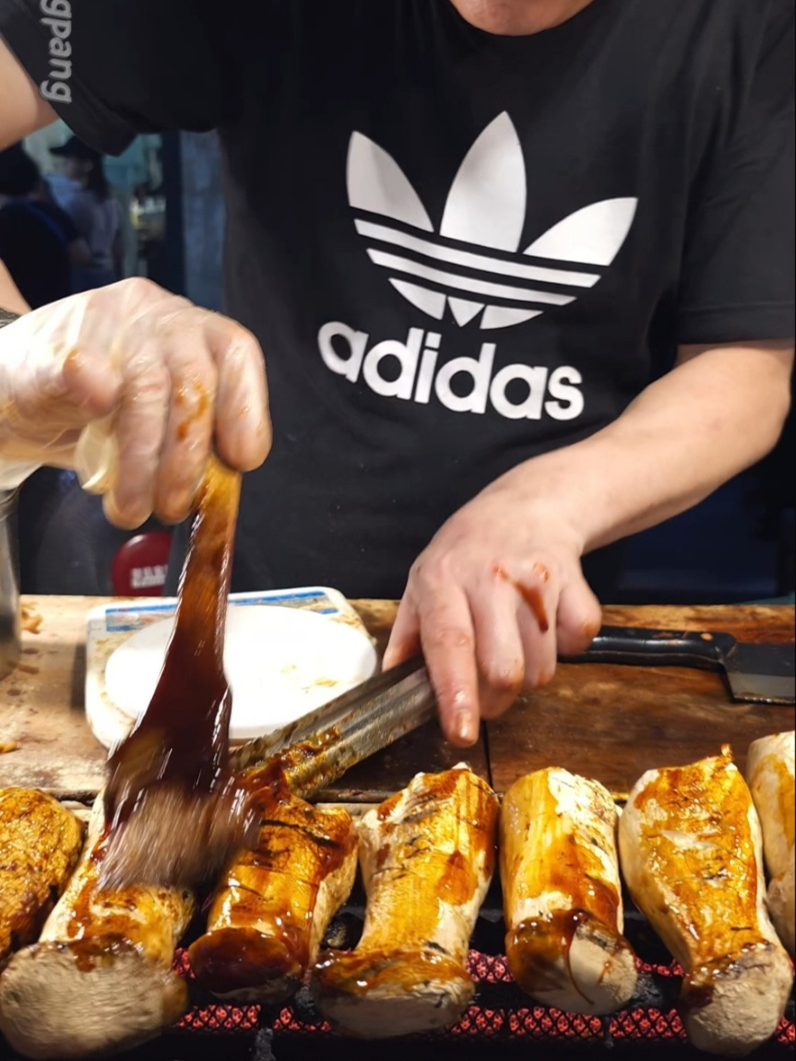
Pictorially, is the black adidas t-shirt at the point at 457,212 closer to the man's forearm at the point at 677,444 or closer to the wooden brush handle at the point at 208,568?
the man's forearm at the point at 677,444

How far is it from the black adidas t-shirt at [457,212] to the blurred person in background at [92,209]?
0.42 ft

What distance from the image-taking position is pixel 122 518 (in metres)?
0.71

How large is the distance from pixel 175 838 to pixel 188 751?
71 millimetres

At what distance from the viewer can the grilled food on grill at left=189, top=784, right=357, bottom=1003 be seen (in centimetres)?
68

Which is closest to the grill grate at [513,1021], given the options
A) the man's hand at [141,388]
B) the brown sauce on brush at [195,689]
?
the brown sauce on brush at [195,689]

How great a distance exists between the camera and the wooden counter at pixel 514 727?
999 mm

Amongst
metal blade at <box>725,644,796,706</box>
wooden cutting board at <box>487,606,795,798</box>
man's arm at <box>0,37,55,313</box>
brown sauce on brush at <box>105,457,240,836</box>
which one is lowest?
wooden cutting board at <box>487,606,795,798</box>

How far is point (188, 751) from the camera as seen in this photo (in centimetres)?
73

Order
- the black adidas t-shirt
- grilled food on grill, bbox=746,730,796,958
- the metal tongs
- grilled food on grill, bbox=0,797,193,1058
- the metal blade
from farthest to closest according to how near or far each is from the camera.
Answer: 1. the metal blade
2. the black adidas t-shirt
3. the metal tongs
4. grilled food on grill, bbox=746,730,796,958
5. grilled food on grill, bbox=0,797,193,1058

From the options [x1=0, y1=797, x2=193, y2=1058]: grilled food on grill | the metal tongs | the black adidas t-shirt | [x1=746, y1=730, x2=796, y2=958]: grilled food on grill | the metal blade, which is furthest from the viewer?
the metal blade

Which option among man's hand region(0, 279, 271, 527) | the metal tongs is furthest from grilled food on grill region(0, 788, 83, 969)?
man's hand region(0, 279, 271, 527)

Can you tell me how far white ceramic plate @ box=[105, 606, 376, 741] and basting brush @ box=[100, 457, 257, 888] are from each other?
232 mm

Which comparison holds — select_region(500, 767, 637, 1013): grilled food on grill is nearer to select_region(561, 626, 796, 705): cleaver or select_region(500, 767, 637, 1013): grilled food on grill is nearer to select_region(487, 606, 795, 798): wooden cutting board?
select_region(487, 606, 795, 798): wooden cutting board

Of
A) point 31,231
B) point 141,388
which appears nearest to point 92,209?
point 31,231
